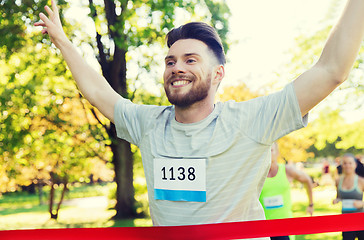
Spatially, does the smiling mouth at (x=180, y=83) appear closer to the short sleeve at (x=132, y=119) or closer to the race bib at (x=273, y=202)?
the short sleeve at (x=132, y=119)

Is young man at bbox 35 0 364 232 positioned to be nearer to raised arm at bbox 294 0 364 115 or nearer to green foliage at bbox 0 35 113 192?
raised arm at bbox 294 0 364 115

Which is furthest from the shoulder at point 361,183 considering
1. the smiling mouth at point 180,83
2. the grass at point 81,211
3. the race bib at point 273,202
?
the smiling mouth at point 180,83

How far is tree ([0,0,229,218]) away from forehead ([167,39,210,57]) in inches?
231

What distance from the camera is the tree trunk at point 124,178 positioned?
11.4 meters

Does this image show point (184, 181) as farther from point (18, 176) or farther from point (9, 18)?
point (18, 176)

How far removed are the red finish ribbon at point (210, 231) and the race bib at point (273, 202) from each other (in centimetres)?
235

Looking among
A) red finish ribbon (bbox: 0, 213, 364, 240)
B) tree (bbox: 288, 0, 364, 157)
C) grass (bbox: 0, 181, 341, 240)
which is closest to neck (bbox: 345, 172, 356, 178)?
grass (bbox: 0, 181, 341, 240)

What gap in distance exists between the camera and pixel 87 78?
6.39ft

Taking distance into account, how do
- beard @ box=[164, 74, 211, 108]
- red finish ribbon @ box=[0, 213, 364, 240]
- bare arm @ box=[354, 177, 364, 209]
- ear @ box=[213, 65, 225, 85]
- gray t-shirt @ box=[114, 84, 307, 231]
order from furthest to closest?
bare arm @ box=[354, 177, 364, 209] < ear @ box=[213, 65, 225, 85] < beard @ box=[164, 74, 211, 108] < gray t-shirt @ box=[114, 84, 307, 231] < red finish ribbon @ box=[0, 213, 364, 240]

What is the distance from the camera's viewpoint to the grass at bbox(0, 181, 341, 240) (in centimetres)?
1150

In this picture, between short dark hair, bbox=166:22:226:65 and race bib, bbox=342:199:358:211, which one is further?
race bib, bbox=342:199:358:211

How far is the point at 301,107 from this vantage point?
4.69 ft

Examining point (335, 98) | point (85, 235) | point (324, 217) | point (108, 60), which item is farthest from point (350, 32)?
point (335, 98)

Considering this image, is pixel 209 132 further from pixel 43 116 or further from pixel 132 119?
pixel 43 116
